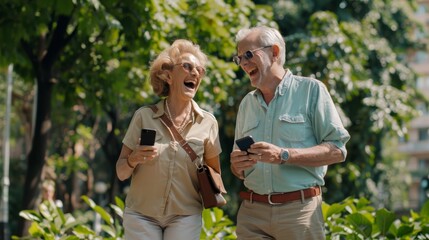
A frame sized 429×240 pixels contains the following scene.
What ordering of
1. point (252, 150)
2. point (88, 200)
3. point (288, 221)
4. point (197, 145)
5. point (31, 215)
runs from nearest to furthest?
1. point (252, 150)
2. point (288, 221)
3. point (197, 145)
4. point (88, 200)
5. point (31, 215)

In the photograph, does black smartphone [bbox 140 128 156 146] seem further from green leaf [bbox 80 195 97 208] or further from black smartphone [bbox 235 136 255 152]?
green leaf [bbox 80 195 97 208]

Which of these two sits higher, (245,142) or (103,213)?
(245,142)

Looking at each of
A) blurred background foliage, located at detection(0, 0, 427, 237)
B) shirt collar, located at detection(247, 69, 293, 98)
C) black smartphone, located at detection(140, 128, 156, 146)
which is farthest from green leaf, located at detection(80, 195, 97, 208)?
shirt collar, located at detection(247, 69, 293, 98)

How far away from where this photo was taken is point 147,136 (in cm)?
504

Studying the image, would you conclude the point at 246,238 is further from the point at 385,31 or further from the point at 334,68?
the point at 385,31

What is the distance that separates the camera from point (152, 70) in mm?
5480

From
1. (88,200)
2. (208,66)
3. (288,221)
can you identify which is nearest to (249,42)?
(288,221)

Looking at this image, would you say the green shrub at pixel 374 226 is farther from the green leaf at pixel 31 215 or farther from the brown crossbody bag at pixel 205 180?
the green leaf at pixel 31 215

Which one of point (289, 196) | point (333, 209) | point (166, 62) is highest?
point (166, 62)

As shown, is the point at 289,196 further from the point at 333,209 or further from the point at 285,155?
the point at 333,209

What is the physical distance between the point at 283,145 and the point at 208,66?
796cm

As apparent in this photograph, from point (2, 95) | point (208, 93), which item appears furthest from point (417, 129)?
point (208, 93)

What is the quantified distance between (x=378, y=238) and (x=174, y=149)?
2.64 meters

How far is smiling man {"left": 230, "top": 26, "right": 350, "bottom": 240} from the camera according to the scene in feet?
16.0
